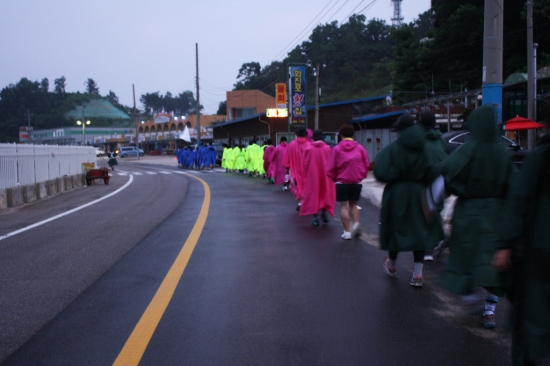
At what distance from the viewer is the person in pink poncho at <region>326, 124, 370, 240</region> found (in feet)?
26.2

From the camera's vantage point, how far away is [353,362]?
3715 millimetres

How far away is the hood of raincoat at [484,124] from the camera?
395 centimetres

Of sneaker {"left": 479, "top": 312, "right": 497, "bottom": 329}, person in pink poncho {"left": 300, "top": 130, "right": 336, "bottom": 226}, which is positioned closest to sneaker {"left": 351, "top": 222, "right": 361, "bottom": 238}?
person in pink poncho {"left": 300, "top": 130, "right": 336, "bottom": 226}

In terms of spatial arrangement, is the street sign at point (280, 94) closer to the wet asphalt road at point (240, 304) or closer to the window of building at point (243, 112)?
the window of building at point (243, 112)

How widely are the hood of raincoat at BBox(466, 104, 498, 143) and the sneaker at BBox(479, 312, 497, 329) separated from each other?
1.48m

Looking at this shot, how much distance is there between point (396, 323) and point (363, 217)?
674 centimetres

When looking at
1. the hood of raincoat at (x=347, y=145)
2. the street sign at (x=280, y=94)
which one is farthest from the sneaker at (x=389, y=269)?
the street sign at (x=280, y=94)

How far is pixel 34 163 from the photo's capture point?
17109 millimetres

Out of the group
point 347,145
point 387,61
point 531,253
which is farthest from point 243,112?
point 531,253

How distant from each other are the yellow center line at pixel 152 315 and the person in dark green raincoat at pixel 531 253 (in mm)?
2473

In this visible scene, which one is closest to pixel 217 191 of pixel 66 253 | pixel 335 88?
pixel 66 253

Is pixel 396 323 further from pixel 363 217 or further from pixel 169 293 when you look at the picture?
pixel 363 217

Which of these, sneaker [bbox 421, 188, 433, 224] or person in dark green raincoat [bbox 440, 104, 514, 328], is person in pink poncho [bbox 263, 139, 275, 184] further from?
person in dark green raincoat [bbox 440, 104, 514, 328]

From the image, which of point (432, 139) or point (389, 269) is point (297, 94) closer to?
point (432, 139)
